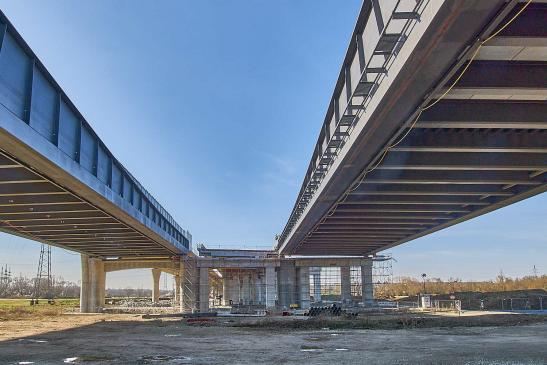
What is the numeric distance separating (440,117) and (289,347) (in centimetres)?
1041

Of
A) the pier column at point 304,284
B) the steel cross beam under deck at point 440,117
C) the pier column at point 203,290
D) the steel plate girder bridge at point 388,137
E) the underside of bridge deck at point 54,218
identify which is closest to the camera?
the steel cross beam under deck at point 440,117

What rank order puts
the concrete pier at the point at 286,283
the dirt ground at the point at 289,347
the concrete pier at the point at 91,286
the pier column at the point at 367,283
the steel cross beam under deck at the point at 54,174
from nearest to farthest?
the steel cross beam under deck at the point at 54,174
the dirt ground at the point at 289,347
the concrete pier at the point at 91,286
the concrete pier at the point at 286,283
the pier column at the point at 367,283

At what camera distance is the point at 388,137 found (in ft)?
49.6

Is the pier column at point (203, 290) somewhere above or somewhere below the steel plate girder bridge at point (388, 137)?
below

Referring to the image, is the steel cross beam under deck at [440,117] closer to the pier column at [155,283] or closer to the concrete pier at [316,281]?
the concrete pier at [316,281]

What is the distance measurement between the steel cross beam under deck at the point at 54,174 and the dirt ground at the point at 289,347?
245 inches

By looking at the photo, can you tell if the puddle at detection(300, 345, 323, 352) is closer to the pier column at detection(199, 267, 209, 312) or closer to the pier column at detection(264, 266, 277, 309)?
the pier column at detection(199, 267, 209, 312)

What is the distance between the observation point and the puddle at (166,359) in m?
15.9

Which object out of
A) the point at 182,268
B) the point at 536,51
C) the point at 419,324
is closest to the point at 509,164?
the point at 536,51

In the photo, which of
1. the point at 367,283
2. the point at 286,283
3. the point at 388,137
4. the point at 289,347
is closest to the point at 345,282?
the point at 367,283

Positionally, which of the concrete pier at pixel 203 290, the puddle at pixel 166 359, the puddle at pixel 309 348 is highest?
the concrete pier at pixel 203 290

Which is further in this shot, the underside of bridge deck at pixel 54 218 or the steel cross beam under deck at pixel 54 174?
the underside of bridge deck at pixel 54 218

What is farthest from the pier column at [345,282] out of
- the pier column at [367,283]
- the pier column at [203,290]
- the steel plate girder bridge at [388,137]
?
the steel plate girder bridge at [388,137]

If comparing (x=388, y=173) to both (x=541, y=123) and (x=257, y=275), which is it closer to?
(x=541, y=123)
